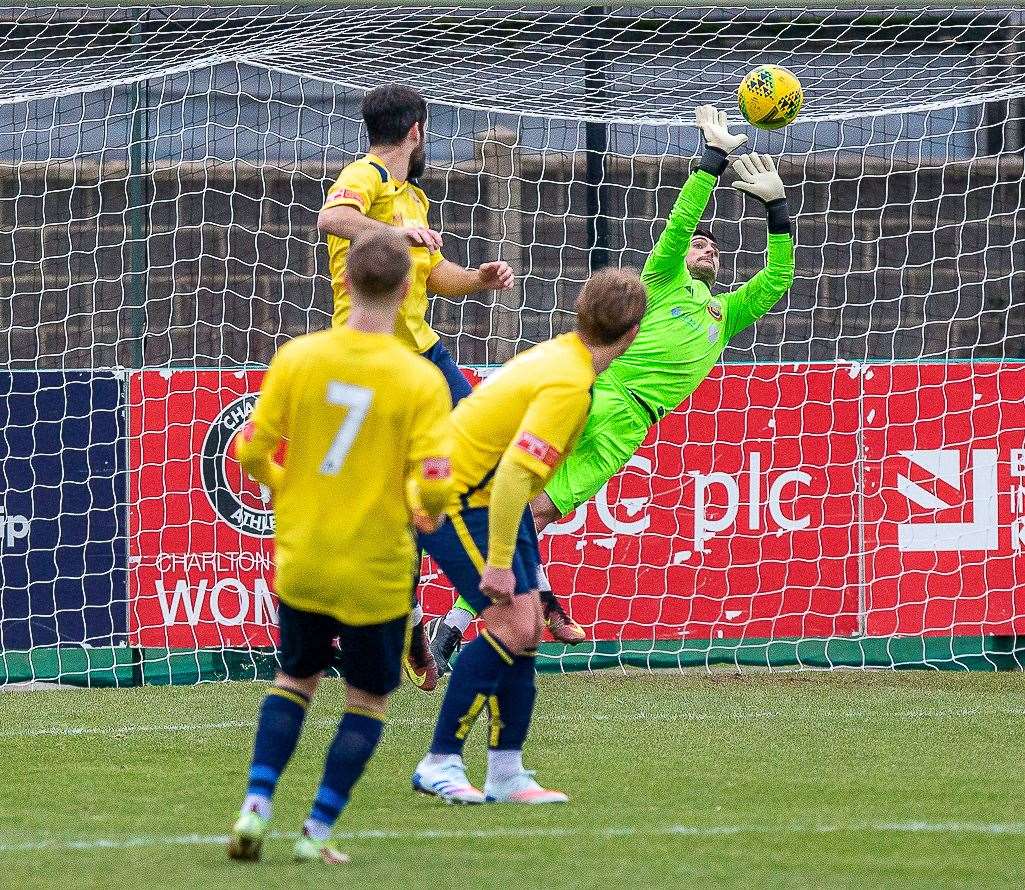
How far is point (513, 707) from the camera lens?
15.5 ft

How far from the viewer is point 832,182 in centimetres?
955

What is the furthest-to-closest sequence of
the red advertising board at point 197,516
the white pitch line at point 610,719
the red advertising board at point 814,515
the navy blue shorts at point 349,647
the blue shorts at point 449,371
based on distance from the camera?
the red advertising board at point 814,515, the red advertising board at point 197,516, the white pitch line at point 610,719, the blue shorts at point 449,371, the navy blue shorts at point 349,647

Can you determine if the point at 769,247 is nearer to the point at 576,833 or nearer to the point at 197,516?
the point at 197,516

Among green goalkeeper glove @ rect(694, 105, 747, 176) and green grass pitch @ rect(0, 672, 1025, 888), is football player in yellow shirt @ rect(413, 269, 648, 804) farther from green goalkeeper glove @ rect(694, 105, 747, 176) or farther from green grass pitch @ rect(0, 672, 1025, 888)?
green goalkeeper glove @ rect(694, 105, 747, 176)

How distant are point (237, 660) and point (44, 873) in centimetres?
421

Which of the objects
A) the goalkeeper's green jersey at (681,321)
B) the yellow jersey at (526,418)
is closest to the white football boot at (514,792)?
the yellow jersey at (526,418)

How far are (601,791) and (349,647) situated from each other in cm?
140

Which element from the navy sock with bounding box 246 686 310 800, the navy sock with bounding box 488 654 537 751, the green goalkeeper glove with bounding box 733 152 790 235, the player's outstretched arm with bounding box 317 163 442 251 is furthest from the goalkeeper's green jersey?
the navy sock with bounding box 246 686 310 800

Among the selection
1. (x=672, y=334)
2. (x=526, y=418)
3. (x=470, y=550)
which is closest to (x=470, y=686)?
(x=470, y=550)

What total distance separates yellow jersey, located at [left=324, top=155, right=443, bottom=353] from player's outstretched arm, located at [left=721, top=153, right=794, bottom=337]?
1.86 meters

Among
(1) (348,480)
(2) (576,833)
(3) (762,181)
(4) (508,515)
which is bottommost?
(2) (576,833)

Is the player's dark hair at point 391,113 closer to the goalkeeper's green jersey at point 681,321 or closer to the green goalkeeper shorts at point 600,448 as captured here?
the green goalkeeper shorts at point 600,448

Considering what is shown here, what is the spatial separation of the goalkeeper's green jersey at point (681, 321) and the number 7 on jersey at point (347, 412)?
3.61 m

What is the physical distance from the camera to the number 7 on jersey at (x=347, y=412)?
3660 mm
